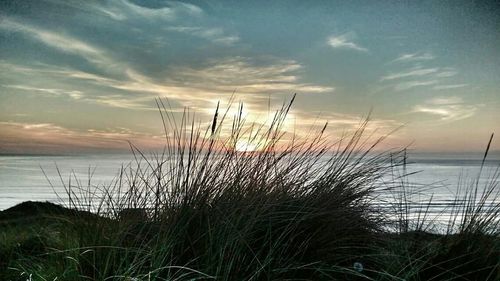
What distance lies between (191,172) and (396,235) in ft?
5.23

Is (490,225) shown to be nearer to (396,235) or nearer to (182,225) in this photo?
(396,235)

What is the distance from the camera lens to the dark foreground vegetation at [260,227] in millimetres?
A: 2701

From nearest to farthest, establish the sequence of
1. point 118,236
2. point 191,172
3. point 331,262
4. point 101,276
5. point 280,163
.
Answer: point 101,276
point 118,236
point 331,262
point 191,172
point 280,163

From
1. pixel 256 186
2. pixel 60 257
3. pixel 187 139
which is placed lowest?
pixel 60 257

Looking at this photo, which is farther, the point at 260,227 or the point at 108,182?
the point at 108,182

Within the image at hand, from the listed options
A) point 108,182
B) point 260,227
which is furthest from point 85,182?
point 260,227

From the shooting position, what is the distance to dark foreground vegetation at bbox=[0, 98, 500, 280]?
8.86ft

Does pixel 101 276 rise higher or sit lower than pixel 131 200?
lower

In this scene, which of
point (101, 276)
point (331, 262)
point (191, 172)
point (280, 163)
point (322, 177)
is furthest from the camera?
point (280, 163)

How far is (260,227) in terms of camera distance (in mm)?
2994

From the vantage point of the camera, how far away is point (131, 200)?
3.40 metres

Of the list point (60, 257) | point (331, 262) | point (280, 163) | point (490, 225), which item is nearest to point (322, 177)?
point (280, 163)

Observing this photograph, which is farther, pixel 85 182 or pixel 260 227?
pixel 85 182

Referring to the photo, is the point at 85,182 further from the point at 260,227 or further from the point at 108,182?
the point at 260,227
